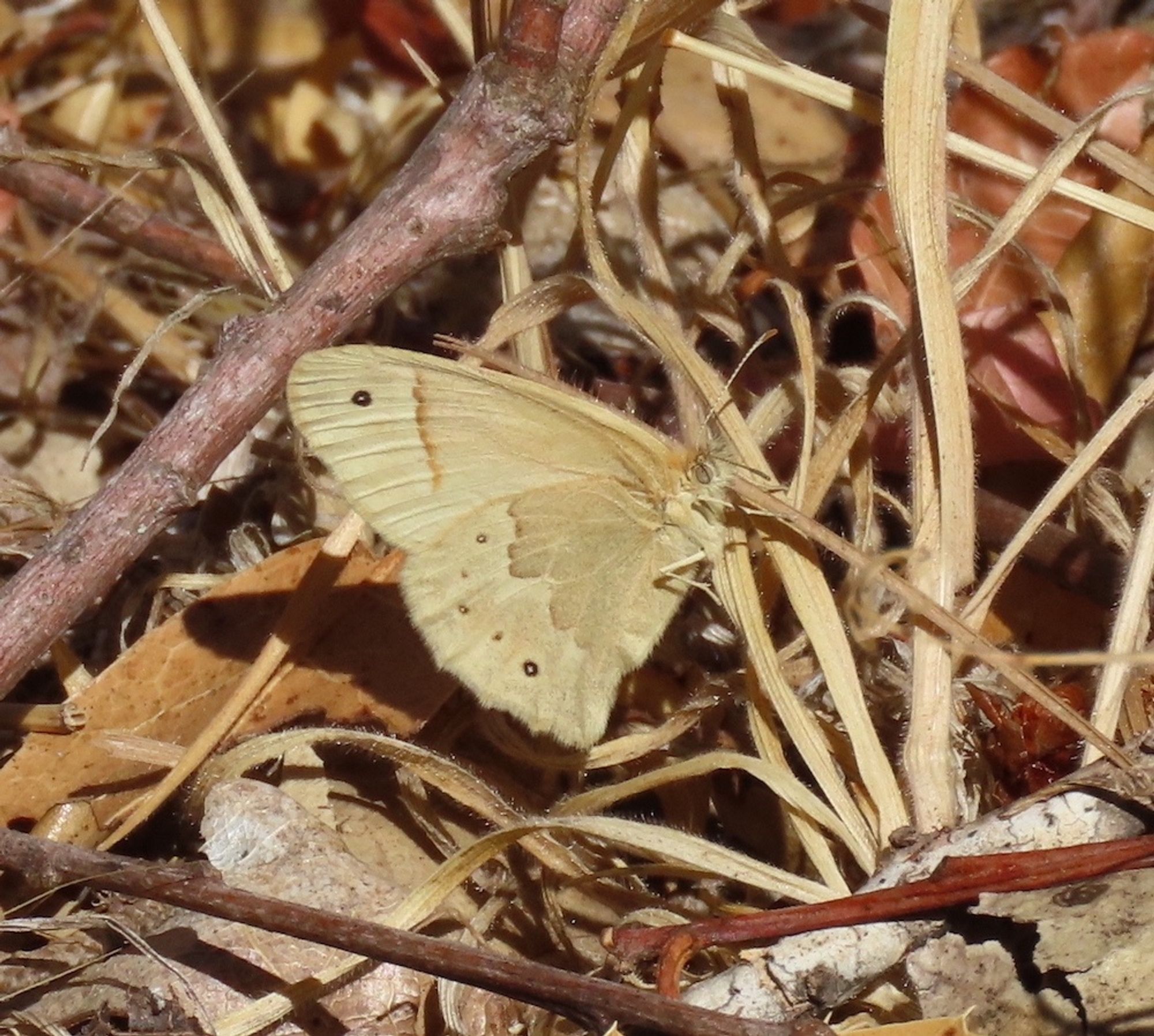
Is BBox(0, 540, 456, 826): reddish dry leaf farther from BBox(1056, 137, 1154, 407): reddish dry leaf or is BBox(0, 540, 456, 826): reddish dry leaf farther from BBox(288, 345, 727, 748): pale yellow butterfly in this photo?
BBox(1056, 137, 1154, 407): reddish dry leaf

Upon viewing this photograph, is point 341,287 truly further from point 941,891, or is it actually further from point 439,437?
point 941,891

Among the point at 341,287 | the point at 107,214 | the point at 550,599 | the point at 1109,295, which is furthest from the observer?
the point at 107,214

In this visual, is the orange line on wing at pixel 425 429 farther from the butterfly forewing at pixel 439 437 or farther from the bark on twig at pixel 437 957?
the bark on twig at pixel 437 957

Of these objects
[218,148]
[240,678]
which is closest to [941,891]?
[240,678]

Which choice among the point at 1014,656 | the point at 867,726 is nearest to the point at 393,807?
the point at 867,726

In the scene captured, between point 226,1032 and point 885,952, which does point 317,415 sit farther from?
point 885,952

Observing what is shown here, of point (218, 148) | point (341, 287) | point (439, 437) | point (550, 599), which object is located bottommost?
point (550, 599)
